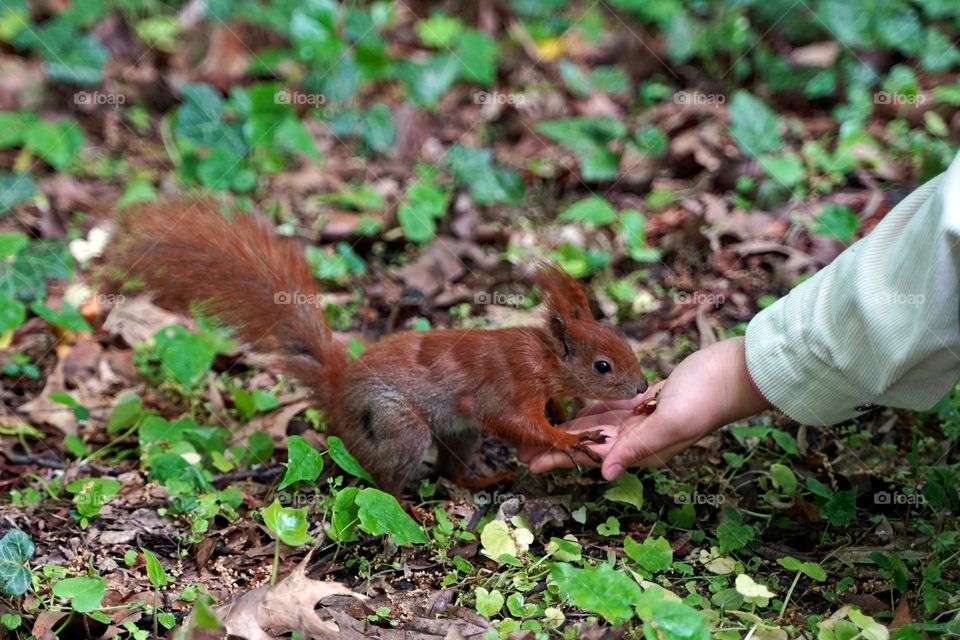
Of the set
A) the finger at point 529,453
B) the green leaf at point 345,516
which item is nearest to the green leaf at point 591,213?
the finger at point 529,453

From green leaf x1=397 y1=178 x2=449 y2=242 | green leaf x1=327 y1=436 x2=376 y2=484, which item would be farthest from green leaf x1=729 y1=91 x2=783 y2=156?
green leaf x1=327 y1=436 x2=376 y2=484

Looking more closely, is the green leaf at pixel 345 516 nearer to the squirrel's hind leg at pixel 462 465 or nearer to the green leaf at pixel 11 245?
the squirrel's hind leg at pixel 462 465

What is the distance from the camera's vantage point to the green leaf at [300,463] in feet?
8.84

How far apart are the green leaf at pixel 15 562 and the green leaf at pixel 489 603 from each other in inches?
46.7

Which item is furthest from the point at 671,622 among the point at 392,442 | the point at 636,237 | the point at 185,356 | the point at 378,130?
the point at 378,130

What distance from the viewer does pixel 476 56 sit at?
226 inches

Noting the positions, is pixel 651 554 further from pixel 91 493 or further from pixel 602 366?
pixel 91 493

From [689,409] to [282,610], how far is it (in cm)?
126

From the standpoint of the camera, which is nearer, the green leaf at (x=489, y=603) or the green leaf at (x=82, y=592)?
the green leaf at (x=82, y=592)

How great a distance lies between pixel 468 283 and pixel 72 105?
3064mm

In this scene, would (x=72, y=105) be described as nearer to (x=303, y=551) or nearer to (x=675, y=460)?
(x=303, y=551)

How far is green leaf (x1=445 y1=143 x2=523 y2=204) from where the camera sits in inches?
189

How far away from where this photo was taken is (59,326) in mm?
3996

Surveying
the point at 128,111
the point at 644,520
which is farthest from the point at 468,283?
the point at 128,111
